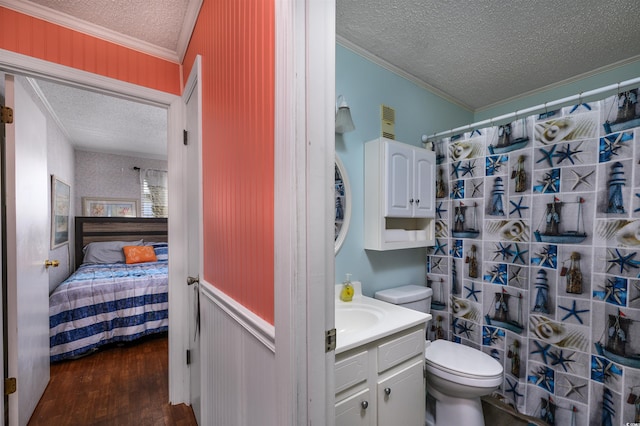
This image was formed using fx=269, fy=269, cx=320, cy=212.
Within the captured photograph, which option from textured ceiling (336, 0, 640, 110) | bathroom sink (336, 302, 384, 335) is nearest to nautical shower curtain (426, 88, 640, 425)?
textured ceiling (336, 0, 640, 110)

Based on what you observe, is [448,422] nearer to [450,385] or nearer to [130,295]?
[450,385]

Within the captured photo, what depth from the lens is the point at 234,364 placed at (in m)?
1.01

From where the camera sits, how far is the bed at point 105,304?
2438mm

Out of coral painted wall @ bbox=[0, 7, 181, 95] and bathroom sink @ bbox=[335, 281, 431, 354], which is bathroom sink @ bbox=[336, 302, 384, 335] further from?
coral painted wall @ bbox=[0, 7, 181, 95]

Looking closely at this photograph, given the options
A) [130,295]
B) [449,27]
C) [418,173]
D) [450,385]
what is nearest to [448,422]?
[450,385]

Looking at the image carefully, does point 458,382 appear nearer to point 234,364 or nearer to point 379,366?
point 379,366

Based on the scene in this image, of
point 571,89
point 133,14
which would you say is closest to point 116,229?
point 133,14

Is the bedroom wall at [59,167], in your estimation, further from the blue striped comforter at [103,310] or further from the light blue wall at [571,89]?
the light blue wall at [571,89]

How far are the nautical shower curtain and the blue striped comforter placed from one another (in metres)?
2.85

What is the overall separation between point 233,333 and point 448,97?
254 cm

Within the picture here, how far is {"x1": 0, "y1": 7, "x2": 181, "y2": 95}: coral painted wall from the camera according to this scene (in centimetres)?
139

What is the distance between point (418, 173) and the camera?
197 cm

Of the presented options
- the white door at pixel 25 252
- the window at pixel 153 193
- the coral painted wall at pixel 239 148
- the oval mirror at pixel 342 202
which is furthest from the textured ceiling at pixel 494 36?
the window at pixel 153 193

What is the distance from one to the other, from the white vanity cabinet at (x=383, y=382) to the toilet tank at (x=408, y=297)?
1.28 ft
